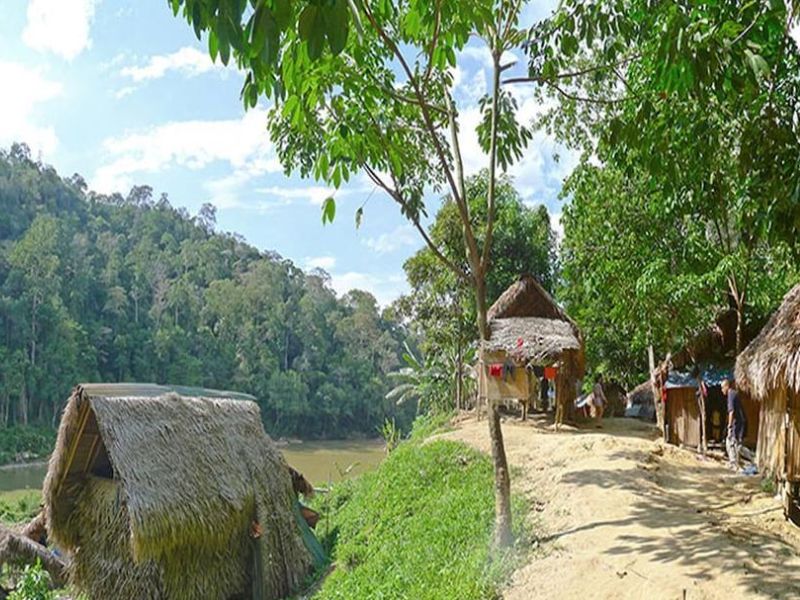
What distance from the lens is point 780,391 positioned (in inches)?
269

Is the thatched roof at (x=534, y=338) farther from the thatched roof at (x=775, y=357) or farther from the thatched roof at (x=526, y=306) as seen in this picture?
the thatched roof at (x=775, y=357)

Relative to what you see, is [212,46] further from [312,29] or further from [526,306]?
[526,306]

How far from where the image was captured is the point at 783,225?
376cm

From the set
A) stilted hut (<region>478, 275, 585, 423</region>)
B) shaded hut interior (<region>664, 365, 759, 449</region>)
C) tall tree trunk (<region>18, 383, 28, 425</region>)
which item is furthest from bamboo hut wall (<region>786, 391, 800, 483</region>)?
tall tree trunk (<region>18, 383, 28, 425</region>)

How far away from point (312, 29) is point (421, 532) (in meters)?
7.07

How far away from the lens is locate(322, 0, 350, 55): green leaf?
1.34m

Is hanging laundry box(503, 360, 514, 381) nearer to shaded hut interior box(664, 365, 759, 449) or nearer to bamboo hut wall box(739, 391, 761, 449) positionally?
shaded hut interior box(664, 365, 759, 449)

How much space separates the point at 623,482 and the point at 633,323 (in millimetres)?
4723

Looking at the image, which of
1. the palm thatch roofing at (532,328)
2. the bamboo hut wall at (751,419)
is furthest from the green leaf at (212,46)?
the bamboo hut wall at (751,419)

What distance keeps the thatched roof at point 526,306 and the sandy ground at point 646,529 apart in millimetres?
5402

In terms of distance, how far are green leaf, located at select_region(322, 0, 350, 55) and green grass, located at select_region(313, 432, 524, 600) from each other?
16.6 ft

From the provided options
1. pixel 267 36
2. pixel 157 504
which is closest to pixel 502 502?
pixel 157 504

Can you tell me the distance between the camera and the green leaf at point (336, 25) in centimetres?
134

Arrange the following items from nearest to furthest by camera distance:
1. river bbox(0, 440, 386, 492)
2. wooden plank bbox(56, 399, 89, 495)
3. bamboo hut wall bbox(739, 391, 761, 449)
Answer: wooden plank bbox(56, 399, 89, 495) < bamboo hut wall bbox(739, 391, 761, 449) < river bbox(0, 440, 386, 492)
